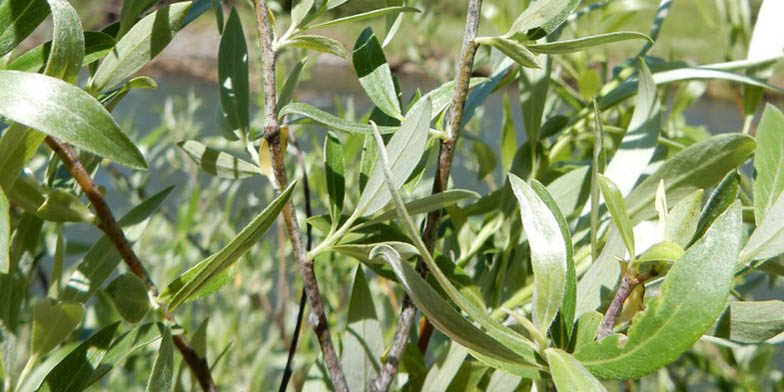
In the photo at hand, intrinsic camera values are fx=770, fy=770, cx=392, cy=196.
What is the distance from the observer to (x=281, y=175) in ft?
0.78

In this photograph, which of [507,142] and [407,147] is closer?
[407,147]

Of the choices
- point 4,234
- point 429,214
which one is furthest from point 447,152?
point 4,234

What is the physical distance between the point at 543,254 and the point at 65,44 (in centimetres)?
13

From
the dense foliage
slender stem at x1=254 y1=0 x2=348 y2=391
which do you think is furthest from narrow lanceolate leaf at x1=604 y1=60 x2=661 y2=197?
slender stem at x1=254 y1=0 x2=348 y2=391

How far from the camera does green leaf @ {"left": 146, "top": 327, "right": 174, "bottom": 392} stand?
0.66ft

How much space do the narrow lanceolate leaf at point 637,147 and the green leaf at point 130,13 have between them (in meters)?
0.16

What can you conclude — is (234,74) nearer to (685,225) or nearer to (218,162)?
(218,162)

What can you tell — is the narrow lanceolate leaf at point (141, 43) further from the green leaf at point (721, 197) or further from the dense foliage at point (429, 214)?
the green leaf at point (721, 197)

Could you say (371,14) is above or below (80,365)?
Answer: above

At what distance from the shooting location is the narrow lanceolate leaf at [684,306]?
0.53 feet

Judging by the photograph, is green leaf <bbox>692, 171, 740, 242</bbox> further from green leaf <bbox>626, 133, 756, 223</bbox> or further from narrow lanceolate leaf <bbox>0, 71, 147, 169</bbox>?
narrow lanceolate leaf <bbox>0, 71, 147, 169</bbox>

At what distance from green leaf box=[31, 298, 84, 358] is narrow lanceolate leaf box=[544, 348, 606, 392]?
129 mm

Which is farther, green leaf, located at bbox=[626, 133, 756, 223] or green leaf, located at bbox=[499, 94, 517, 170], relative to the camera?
green leaf, located at bbox=[499, 94, 517, 170]

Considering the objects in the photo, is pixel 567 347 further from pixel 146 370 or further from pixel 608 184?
pixel 146 370
